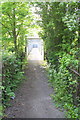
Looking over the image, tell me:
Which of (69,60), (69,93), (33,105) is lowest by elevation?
(33,105)

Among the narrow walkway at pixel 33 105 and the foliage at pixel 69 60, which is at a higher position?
the foliage at pixel 69 60

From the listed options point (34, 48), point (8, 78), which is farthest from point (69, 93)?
point (34, 48)

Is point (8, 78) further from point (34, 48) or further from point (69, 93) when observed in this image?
point (34, 48)

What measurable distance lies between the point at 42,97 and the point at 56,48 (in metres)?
1.58

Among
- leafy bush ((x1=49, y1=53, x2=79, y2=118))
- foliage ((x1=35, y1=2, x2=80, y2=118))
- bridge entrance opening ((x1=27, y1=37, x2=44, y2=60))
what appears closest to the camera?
foliage ((x1=35, y1=2, x2=80, y2=118))

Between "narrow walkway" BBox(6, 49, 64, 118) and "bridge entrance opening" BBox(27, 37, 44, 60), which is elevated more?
"bridge entrance opening" BBox(27, 37, 44, 60)

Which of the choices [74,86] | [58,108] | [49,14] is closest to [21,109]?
Result: [58,108]

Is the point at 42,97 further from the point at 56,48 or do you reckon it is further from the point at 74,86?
the point at 56,48

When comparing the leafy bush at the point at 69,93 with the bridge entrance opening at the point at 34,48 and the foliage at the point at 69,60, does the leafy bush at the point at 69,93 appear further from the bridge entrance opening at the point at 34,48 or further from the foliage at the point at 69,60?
the bridge entrance opening at the point at 34,48

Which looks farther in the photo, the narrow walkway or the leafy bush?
the narrow walkway

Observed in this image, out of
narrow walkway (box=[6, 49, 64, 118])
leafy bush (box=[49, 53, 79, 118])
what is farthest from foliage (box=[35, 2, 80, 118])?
narrow walkway (box=[6, 49, 64, 118])

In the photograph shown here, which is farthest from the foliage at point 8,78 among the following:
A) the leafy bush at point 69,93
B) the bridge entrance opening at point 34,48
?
the bridge entrance opening at point 34,48

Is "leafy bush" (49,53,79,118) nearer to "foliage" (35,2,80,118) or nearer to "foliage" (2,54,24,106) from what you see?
"foliage" (35,2,80,118)

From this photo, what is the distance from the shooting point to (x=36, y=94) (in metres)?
3.14
